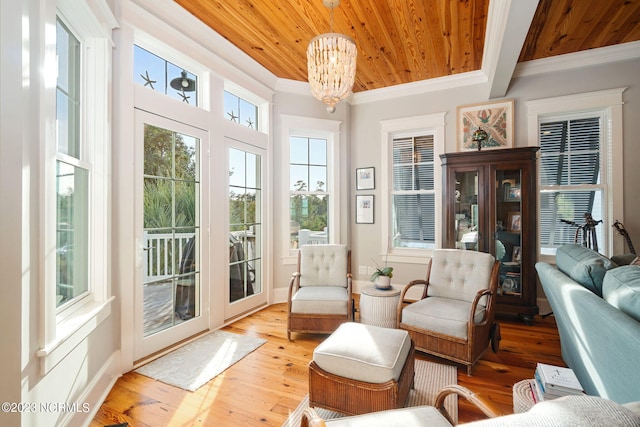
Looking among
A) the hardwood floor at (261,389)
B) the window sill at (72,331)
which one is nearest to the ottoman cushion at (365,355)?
the hardwood floor at (261,389)

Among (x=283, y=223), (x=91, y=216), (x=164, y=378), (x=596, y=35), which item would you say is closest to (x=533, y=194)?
(x=596, y=35)

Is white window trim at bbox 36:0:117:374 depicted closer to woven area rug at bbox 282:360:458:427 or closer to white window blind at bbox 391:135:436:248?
woven area rug at bbox 282:360:458:427

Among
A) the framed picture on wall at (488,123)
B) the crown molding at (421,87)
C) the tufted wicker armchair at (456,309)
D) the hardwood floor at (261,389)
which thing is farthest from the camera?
the crown molding at (421,87)

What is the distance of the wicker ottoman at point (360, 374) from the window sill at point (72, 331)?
4.31 ft

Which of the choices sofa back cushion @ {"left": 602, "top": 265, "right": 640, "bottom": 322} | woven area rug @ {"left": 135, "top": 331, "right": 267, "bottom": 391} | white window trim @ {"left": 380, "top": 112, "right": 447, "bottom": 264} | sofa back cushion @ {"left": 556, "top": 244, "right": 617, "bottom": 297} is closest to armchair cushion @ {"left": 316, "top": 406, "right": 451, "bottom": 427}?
sofa back cushion @ {"left": 602, "top": 265, "right": 640, "bottom": 322}

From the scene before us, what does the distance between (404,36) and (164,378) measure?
12.1 feet

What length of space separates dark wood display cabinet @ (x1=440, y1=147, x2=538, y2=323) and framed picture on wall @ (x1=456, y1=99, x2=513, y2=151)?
0.48m

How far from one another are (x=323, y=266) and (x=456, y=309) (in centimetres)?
142

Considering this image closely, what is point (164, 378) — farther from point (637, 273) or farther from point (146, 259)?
point (637, 273)

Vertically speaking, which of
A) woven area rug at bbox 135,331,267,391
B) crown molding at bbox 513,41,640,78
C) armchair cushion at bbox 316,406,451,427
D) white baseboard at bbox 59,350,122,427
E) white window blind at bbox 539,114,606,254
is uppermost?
crown molding at bbox 513,41,640,78

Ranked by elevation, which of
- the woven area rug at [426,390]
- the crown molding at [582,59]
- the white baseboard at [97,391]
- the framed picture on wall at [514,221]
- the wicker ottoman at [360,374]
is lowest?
the woven area rug at [426,390]

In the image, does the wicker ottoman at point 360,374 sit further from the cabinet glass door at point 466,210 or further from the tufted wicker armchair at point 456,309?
the cabinet glass door at point 466,210

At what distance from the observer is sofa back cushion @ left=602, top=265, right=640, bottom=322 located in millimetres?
1261

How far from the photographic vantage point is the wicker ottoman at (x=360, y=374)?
5.36 ft
